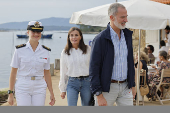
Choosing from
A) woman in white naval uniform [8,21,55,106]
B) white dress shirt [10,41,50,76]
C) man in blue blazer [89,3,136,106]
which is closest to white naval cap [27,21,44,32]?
woman in white naval uniform [8,21,55,106]

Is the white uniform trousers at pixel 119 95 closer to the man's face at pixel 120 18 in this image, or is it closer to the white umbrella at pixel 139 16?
the man's face at pixel 120 18

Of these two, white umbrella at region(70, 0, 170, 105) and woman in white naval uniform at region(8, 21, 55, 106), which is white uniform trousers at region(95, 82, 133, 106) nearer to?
woman in white naval uniform at region(8, 21, 55, 106)

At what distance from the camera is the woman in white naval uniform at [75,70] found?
400 centimetres

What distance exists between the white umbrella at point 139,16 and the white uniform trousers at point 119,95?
7.92 ft

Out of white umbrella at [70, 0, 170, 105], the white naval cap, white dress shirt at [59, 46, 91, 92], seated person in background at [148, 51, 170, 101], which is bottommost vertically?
seated person in background at [148, 51, 170, 101]

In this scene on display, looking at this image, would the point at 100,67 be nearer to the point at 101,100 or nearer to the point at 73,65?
the point at 101,100

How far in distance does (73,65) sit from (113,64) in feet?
3.44

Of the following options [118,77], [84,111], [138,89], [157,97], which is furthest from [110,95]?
[157,97]

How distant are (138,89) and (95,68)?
136 inches

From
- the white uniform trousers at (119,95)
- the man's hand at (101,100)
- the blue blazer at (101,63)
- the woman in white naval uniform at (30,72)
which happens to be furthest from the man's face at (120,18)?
the woman in white naval uniform at (30,72)

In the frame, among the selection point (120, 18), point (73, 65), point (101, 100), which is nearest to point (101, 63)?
point (101, 100)

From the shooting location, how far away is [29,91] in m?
3.26

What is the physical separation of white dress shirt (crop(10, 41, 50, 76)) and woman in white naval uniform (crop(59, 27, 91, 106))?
694 mm

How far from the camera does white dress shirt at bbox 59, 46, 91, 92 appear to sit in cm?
401
